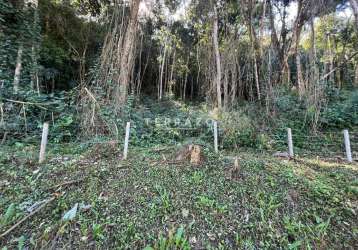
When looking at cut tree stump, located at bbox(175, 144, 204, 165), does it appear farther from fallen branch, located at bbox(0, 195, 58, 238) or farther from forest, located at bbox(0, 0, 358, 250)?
fallen branch, located at bbox(0, 195, 58, 238)

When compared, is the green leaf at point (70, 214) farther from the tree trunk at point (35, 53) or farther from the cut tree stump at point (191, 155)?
the tree trunk at point (35, 53)

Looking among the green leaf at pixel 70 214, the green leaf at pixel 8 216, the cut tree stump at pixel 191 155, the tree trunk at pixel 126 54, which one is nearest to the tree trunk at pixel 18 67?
the tree trunk at pixel 126 54

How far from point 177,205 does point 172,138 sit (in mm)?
2866

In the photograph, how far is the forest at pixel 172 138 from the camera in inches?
Result: 80.9

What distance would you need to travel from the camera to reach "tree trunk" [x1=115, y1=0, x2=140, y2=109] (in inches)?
187

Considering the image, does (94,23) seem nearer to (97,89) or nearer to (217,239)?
(97,89)

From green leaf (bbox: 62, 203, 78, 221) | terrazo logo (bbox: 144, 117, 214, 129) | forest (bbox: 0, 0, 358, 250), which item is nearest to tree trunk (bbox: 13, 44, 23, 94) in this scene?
forest (bbox: 0, 0, 358, 250)

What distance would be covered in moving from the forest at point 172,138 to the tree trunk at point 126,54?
34 mm

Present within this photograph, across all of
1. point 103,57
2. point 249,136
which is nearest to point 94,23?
point 103,57

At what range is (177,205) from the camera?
2.29m

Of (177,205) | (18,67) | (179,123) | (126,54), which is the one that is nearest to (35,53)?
(18,67)

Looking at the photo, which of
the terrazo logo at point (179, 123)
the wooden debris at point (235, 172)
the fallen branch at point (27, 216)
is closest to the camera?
the fallen branch at point (27, 216)

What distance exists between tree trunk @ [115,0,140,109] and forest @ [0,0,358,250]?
0.03m

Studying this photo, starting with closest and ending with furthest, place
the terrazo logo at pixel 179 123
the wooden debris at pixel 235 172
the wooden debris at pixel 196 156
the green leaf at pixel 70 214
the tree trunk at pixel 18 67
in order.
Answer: the green leaf at pixel 70 214, the wooden debris at pixel 235 172, the wooden debris at pixel 196 156, the tree trunk at pixel 18 67, the terrazo logo at pixel 179 123
